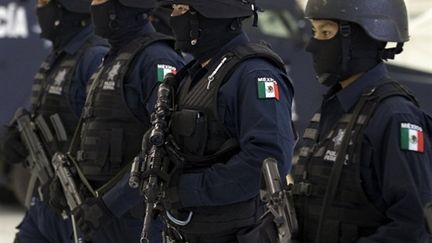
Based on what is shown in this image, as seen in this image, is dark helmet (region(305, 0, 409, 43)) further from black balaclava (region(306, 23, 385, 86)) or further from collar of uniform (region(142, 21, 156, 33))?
collar of uniform (region(142, 21, 156, 33))

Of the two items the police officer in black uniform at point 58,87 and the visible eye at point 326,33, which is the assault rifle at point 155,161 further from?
the police officer in black uniform at point 58,87

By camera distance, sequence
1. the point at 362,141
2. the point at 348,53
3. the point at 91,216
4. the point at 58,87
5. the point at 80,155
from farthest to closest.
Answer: the point at 58,87 < the point at 80,155 < the point at 91,216 < the point at 348,53 < the point at 362,141

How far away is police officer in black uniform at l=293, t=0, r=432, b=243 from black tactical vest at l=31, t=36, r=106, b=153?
2.12 meters

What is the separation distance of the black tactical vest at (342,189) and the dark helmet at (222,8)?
90cm

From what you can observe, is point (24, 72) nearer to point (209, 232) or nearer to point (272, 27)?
point (272, 27)

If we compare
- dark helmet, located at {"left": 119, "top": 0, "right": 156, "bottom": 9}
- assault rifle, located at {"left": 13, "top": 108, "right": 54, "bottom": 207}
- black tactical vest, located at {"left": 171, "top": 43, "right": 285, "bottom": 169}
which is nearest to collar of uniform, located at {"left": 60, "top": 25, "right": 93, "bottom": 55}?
assault rifle, located at {"left": 13, "top": 108, "right": 54, "bottom": 207}

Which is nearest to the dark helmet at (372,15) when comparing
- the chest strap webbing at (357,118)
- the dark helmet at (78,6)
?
the chest strap webbing at (357,118)

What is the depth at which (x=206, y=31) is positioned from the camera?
493cm

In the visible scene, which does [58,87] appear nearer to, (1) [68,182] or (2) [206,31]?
(1) [68,182]

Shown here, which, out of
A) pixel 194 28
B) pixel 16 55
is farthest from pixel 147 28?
pixel 16 55

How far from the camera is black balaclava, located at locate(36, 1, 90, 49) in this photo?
658 cm

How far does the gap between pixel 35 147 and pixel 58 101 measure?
1.09 feet

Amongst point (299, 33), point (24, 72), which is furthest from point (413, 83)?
point (24, 72)

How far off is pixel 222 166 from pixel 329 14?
72 cm
